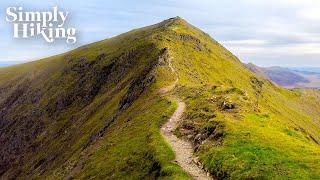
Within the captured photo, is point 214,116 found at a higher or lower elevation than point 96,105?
higher

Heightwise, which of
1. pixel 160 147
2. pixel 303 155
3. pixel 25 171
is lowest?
pixel 25 171

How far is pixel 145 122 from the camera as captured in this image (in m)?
70.3

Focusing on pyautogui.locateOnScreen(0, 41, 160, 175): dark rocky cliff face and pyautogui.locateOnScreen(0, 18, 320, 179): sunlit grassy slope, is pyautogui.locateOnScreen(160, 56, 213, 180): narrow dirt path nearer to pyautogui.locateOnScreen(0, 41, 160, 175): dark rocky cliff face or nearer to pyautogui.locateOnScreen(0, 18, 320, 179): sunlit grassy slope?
pyautogui.locateOnScreen(0, 18, 320, 179): sunlit grassy slope

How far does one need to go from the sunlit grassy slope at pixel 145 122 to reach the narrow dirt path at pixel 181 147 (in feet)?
3.11

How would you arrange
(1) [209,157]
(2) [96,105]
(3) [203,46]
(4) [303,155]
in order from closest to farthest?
(4) [303,155]
(1) [209,157]
(2) [96,105]
(3) [203,46]

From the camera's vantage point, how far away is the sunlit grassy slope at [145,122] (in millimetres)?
44344

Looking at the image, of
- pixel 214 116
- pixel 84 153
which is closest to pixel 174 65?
pixel 84 153

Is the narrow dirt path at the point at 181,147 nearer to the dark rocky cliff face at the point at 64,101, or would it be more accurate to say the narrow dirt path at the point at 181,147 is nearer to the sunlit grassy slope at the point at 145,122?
the sunlit grassy slope at the point at 145,122

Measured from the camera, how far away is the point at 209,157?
46.3 m

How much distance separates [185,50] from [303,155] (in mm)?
102622

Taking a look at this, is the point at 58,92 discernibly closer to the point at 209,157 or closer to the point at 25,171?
the point at 25,171

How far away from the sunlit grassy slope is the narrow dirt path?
3.11ft

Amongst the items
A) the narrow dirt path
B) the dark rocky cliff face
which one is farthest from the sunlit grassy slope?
the narrow dirt path

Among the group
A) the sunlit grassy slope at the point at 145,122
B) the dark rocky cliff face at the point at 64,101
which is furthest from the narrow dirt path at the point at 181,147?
the dark rocky cliff face at the point at 64,101
